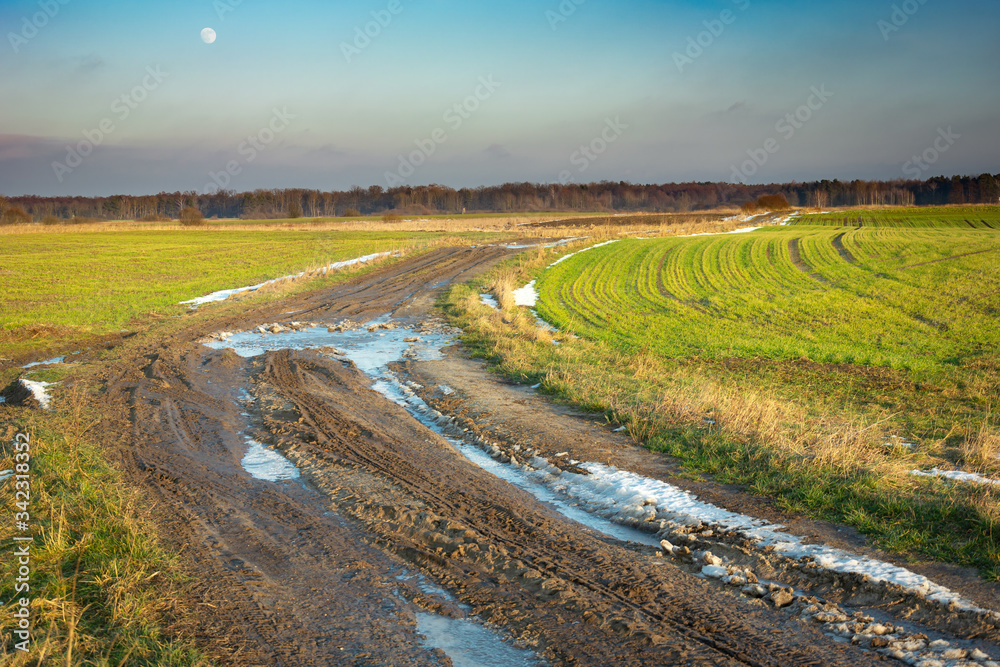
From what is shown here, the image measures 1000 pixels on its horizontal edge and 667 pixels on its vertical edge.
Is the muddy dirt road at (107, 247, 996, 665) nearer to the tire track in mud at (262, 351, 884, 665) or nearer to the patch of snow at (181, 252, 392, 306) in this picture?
the tire track in mud at (262, 351, 884, 665)

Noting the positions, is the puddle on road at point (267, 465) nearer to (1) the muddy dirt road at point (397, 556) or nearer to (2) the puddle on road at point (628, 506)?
(1) the muddy dirt road at point (397, 556)

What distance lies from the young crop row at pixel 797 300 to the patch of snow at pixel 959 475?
8573 millimetres

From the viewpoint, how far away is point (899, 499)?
21.4ft

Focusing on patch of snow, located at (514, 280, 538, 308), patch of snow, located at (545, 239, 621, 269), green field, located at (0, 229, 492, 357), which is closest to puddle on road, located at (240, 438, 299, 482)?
green field, located at (0, 229, 492, 357)

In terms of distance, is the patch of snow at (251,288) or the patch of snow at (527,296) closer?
the patch of snow at (251,288)

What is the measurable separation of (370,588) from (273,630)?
35.4 inches

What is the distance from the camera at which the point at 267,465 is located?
27.2 ft

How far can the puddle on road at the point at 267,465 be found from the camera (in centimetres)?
788

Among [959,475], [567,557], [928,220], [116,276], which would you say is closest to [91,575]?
[567,557]

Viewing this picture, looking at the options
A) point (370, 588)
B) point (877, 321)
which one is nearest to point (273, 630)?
point (370, 588)

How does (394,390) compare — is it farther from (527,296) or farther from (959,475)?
(527,296)

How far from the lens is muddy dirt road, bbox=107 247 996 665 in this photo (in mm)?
4477

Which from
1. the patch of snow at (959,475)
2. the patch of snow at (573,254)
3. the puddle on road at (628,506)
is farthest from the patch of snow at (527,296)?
the patch of snow at (959,475)

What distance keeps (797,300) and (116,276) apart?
33.3 m
